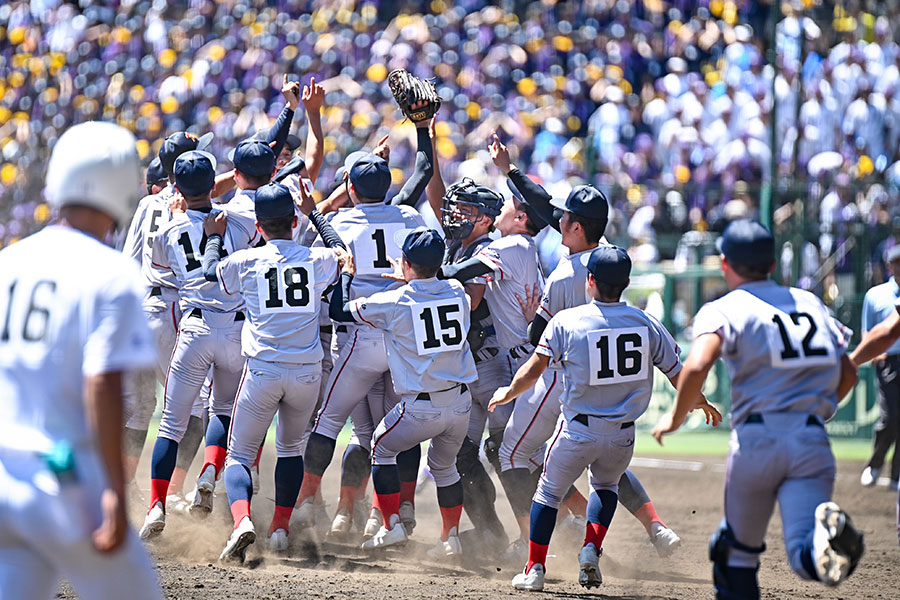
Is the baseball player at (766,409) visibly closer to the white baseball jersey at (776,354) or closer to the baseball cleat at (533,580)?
the white baseball jersey at (776,354)

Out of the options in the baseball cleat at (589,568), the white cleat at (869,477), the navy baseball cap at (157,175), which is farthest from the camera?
the white cleat at (869,477)

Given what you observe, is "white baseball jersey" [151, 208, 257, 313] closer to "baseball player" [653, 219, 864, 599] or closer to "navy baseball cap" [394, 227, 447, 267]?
"navy baseball cap" [394, 227, 447, 267]

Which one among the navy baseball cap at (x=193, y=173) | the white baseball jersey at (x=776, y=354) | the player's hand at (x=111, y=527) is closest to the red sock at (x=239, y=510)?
the navy baseball cap at (x=193, y=173)

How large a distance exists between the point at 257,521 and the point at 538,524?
2417mm

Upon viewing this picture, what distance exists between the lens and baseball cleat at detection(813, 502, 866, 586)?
4125mm

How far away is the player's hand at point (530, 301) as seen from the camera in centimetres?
726

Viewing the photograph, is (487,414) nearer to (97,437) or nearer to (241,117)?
(97,437)

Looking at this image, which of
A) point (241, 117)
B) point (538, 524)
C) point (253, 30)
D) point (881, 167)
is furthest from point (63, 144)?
point (253, 30)

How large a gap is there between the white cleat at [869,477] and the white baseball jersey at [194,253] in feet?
21.3

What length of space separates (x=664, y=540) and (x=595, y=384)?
1378mm

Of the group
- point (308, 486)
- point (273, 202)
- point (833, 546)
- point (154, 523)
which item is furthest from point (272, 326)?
point (833, 546)

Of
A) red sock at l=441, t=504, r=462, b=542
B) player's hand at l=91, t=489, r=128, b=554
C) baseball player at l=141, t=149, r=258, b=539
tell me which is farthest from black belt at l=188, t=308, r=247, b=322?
player's hand at l=91, t=489, r=128, b=554

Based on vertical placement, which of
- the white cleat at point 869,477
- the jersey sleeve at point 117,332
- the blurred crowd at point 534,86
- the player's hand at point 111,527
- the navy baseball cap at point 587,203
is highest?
the blurred crowd at point 534,86

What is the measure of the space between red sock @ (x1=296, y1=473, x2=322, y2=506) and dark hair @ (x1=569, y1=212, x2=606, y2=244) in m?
2.38
